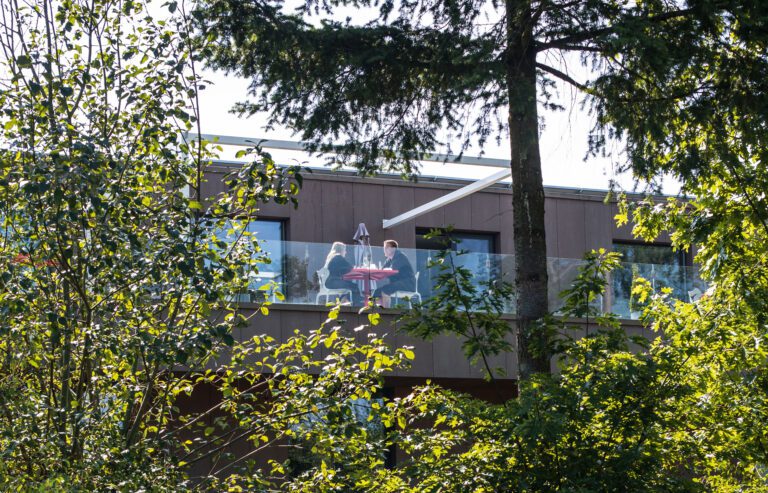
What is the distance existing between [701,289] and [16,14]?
603 inches

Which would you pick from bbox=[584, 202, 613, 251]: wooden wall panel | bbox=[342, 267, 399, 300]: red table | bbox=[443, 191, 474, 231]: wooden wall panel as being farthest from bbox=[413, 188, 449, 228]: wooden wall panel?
bbox=[342, 267, 399, 300]: red table

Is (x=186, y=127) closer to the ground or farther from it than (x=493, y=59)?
closer to the ground

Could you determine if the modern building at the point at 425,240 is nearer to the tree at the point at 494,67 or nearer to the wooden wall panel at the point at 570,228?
the wooden wall panel at the point at 570,228

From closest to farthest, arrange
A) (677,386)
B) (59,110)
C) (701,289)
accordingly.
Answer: (59,110), (677,386), (701,289)

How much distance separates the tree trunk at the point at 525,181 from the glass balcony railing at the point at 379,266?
6674 mm

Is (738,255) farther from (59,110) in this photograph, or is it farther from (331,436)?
(59,110)

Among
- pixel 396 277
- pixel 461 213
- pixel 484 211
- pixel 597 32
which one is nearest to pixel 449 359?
pixel 396 277

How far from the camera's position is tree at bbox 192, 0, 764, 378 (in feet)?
31.0

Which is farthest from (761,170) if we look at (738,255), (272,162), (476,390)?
(476,390)

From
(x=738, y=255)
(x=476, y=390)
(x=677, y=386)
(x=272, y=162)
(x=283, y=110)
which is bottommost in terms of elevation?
(x=476, y=390)

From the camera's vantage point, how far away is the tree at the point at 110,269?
7145 millimetres

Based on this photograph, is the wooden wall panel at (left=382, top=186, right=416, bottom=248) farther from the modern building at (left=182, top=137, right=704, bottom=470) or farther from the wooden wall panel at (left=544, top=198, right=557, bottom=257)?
the wooden wall panel at (left=544, top=198, right=557, bottom=257)

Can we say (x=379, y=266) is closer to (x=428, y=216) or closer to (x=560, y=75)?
(x=428, y=216)

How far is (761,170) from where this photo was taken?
1075cm
